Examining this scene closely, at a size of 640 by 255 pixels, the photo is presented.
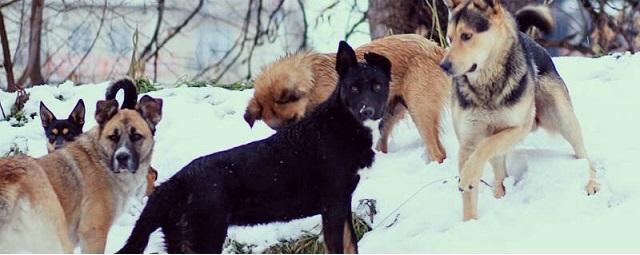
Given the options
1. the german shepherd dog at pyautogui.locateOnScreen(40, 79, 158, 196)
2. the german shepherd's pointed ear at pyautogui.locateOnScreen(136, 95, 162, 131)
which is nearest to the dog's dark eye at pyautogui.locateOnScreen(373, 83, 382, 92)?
the german shepherd's pointed ear at pyautogui.locateOnScreen(136, 95, 162, 131)

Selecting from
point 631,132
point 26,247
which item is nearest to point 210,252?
point 26,247

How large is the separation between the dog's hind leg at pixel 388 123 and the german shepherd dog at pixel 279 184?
2528 mm

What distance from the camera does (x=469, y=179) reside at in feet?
28.9

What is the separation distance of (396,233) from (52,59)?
10.6 meters

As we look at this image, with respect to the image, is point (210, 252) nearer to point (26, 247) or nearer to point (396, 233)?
point (26, 247)

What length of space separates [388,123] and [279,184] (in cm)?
307

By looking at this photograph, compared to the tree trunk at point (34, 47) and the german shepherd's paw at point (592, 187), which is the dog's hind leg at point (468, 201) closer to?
the german shepherd's paw at point (592, 187)

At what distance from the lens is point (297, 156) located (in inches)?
320

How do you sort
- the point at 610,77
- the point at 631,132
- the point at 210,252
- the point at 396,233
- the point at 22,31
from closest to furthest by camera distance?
the point at 210,252
the point at 396,233
the point at 631,132
the point at 610,77
the point at 22,31

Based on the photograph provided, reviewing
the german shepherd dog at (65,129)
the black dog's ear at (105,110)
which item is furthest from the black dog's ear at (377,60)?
the german shepherd dog at (65,129)

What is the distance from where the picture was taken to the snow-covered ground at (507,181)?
848 cm

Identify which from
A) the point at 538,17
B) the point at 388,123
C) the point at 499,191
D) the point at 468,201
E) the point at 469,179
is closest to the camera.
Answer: the point at 469,179

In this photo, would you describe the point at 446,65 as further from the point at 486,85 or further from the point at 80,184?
the point at 80,184

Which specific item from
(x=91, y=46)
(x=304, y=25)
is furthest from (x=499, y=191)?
(x=304, y=25)
